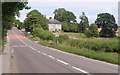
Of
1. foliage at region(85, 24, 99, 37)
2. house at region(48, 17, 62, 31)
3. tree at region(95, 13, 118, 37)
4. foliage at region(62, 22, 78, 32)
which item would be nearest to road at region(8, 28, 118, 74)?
foliage at region(85, 24, 99, 37)

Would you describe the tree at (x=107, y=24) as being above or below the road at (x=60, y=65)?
above

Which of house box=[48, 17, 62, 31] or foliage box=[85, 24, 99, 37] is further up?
house box=[48, 17, 62, 31]

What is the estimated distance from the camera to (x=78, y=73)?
18.0m

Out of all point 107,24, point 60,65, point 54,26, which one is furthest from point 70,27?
point 60,65

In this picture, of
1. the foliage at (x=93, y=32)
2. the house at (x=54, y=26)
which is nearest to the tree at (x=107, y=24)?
the foliage at (x=93, y=32)

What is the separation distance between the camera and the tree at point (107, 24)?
14455 centimetres

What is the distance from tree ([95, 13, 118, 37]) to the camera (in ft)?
474

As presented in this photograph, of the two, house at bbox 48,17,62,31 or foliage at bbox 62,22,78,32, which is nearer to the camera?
foliage at bbox 62,22,78,32

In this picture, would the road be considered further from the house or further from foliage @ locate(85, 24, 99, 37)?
the house

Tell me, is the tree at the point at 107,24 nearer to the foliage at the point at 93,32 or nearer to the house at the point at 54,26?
the foliage at the point at 93,32

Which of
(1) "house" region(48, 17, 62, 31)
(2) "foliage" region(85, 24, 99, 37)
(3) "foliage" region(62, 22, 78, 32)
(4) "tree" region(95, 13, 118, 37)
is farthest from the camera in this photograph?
(1) "house" region(48, 17, 62, 31)

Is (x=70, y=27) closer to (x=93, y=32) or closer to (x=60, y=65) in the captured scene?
(x=93, y=32)

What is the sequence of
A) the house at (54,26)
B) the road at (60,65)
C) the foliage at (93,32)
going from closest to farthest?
the road at (60,65) < the foliage at (93,32) < the house at (54,26)

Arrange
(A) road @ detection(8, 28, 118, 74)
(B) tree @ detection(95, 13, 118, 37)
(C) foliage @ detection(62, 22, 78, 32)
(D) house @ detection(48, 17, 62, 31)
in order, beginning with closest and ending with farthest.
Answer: (A) road @ detection(8, 28, 118, 74), (B) tree @ detection(95, 13, 118, 37), (C) foliage @ detection(62, 22, 78, 32), (D) house @ detection(48, 17, 62, 31)
